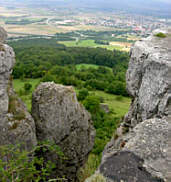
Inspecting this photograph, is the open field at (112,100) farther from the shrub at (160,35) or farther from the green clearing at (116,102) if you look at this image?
the shrub at (160,35)

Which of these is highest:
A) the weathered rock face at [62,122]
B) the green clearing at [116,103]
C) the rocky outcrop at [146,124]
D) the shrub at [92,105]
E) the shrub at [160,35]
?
the shrub at [160,35]

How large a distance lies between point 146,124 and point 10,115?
24.0ft

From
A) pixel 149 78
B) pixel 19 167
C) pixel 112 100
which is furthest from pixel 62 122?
pixel 112 100

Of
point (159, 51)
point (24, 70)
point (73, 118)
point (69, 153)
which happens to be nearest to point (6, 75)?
point (73, 118)

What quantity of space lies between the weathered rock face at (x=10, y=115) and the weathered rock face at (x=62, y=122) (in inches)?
37.9

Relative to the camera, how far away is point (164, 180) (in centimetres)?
518

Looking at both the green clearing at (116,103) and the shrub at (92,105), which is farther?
the green clearing at (116,103)

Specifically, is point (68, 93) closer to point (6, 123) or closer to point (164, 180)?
point (6, 123)

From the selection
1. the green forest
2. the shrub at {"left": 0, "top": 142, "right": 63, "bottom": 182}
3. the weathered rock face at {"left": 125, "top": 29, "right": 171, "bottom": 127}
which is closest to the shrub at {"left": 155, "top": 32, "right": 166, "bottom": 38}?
the weathered rock face at {"left": 125, "top": 29, "right": 171, "bottom": 127}

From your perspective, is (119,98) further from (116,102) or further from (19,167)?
(19,167)

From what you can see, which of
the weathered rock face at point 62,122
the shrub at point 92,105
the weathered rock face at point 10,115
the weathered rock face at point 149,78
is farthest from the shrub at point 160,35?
the shrub at point 92,105

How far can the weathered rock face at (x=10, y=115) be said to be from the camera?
35.7 feet

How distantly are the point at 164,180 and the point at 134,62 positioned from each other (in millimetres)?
5759

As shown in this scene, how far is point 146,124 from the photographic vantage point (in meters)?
6.79
